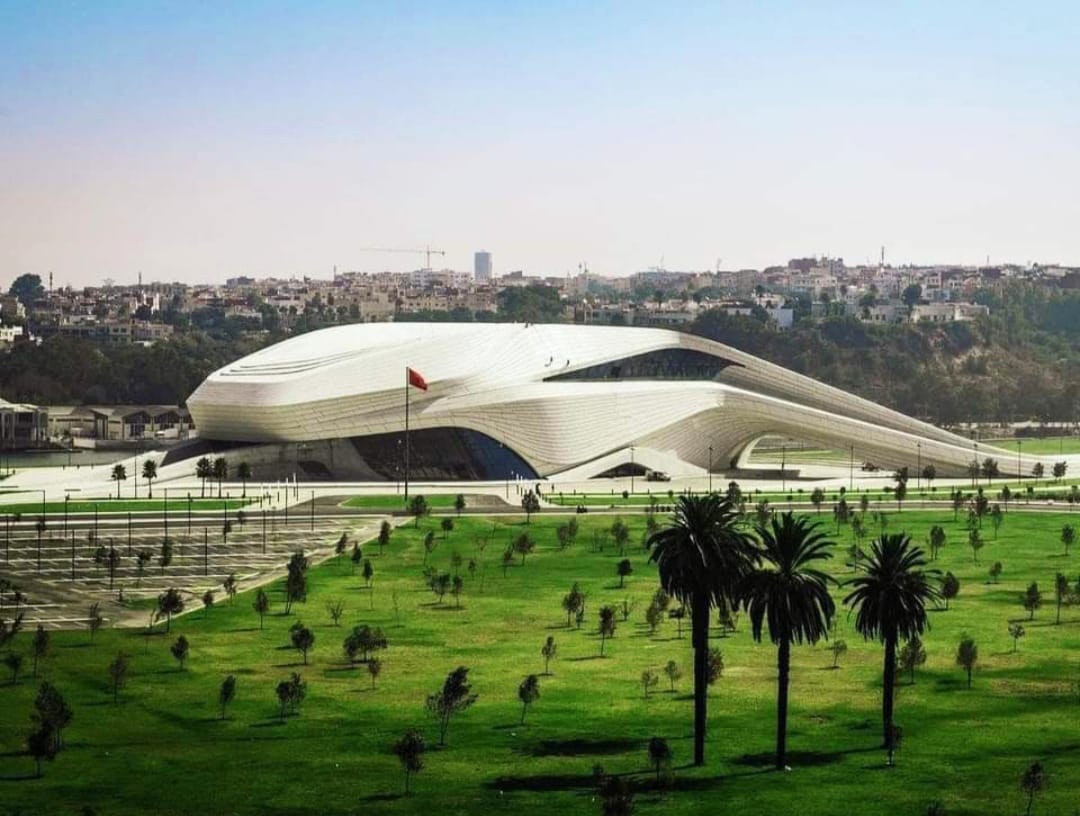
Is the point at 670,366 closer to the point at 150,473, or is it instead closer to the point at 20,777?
the point at 150,473

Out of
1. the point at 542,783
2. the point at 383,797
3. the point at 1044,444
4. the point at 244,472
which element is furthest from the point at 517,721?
the point at 1044,444

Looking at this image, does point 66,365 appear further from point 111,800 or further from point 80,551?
point 111,800

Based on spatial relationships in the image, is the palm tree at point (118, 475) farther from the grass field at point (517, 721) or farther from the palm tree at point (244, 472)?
the grass field at point (517, 721)

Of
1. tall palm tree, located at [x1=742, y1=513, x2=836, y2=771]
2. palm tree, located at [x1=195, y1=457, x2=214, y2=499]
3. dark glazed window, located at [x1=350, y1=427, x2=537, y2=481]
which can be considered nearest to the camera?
tall palm tree, located at [x1=742, y1=513, x2=836, y2=771]

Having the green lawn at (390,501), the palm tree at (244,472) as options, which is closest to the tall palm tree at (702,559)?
the green lawn at (390,501)

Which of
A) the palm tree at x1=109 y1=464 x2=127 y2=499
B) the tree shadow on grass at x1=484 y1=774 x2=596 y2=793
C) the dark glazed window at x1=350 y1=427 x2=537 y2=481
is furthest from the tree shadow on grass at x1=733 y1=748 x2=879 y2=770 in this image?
the dark glazed window at x1=350 y1=427 x2=537 y2=481

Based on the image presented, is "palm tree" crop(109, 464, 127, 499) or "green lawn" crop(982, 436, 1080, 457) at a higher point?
"green lawn" crop(982, 436, 1080, 457)

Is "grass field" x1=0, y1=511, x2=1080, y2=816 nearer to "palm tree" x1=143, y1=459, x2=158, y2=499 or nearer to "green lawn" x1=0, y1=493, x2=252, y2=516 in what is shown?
"green lawn" x1=0, y1=493, x2=252, y2=516
